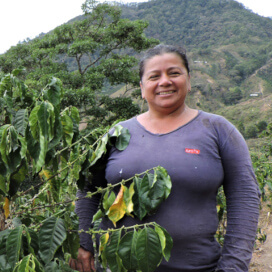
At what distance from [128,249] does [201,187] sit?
42 cm

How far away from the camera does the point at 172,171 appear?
4.44ft

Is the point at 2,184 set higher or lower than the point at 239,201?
higher

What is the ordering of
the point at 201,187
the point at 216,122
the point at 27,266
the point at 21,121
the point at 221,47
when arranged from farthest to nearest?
the point at 221,47
the point at 216,122
the point at 201,187
the point at 21,121
the point at 27,266

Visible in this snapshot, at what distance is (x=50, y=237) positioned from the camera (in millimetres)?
1123

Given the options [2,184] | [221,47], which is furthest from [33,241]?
[221,47]

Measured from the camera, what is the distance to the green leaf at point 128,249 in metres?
1.04

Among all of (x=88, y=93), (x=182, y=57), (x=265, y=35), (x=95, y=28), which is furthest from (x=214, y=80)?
(x=182, y=57)

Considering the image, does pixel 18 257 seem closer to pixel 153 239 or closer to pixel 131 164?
pixel 153 239

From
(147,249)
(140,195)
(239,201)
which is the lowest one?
(239,201)

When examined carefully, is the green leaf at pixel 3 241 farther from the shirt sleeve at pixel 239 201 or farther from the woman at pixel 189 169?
the shirt sleeve at pixel 239 201

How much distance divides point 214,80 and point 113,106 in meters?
29.2

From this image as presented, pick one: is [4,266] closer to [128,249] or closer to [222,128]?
[128,249]

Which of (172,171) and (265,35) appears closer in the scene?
(172,171)

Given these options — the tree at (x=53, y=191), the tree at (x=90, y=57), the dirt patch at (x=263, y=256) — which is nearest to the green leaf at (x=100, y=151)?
the tree at (x=53, y=191)
